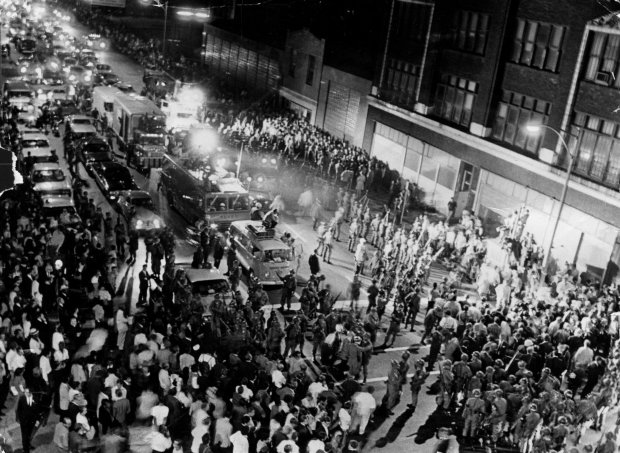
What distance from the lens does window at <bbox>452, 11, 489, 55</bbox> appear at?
3347 cm

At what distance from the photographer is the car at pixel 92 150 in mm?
32147

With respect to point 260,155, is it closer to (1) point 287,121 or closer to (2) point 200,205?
(1) point 287,121

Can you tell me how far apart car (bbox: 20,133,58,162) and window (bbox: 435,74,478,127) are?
19591 millimetres

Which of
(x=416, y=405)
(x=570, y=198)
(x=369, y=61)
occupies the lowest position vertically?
(x=416, y=405)

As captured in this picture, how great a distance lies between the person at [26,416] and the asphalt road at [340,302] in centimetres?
47

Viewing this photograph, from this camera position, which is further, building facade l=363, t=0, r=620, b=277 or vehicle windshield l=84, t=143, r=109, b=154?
vehicle windshield l=84, t=143, r=109, b=154

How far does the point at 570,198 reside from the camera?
28.5 metres

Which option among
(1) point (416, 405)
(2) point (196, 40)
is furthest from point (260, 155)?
(2) point (196, 40)

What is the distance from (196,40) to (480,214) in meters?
53.4

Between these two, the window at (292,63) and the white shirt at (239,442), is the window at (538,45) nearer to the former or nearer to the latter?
the window at (292,63)

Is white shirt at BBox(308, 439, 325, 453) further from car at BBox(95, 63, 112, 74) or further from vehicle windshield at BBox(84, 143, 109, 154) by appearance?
car at BBox(95, 63, 112, 74)

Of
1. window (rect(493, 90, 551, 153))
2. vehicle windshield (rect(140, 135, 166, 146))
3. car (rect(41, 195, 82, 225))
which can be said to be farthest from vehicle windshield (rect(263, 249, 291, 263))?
vehicle windshield (rect(140, 135, 166, 146))

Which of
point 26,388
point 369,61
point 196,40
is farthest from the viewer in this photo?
point 196,40

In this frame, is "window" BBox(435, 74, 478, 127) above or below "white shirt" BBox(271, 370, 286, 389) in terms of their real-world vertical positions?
above
